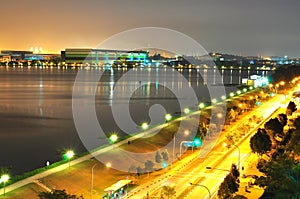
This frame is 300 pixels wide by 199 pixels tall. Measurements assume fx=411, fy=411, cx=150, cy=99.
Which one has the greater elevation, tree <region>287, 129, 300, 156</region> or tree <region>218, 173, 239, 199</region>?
tree <region>287, 129, 300, 156</region>

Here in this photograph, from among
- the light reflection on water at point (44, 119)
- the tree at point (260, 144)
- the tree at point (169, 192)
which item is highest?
the tree at point (260, 144)

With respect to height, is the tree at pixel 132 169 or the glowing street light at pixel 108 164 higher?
the glowing street light at pixel 108 164

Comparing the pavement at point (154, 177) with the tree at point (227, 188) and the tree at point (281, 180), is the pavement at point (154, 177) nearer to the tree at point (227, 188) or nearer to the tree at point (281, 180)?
the tree at point (227, 188)

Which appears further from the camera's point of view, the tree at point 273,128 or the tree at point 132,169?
the tree at point 273,128

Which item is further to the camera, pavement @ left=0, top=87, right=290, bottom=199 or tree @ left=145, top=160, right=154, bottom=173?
tree @ left=145, top=160, right=154, bottom=173

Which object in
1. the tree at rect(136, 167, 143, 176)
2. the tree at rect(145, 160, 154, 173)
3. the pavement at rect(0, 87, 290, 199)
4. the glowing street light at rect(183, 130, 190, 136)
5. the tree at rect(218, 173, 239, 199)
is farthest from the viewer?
the glowing street light at rect(183, 130, 190, 136)

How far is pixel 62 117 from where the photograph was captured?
47.9 feet

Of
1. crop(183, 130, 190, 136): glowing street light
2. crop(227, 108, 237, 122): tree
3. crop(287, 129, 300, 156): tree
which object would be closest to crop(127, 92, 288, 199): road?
crop(287, 129, 300, 156): tree

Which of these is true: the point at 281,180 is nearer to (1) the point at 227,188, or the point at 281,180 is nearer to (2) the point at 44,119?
(1) the point at 227,188

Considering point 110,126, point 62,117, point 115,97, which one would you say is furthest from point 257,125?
point 115,97

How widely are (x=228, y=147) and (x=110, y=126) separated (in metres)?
5.85

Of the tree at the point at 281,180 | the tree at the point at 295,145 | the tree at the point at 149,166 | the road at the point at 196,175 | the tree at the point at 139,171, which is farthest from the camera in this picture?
the tree at the point at 149,166

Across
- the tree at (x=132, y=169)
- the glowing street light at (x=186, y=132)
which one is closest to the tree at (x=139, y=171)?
the tree at (x=132, y=169)

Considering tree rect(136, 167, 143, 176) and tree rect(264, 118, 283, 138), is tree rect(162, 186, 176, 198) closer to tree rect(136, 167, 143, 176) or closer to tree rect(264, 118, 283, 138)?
tree rect(136, 167, 143, 176)
